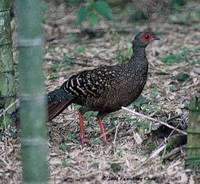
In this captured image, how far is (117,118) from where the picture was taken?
6914 mm

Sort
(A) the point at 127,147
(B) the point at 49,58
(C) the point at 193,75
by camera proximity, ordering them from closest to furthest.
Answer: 1. (A) the point at 127,147
2. (C) the point at 193,75
3. (B) the point at 49,58

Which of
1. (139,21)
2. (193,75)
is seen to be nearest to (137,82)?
(193,75)

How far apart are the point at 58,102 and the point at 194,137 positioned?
160cm

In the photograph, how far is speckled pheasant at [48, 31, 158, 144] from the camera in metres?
6.30

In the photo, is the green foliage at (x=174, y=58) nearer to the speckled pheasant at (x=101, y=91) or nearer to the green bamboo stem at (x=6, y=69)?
the speckled pheasant at (x=101, y=91)

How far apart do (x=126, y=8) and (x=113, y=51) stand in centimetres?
297

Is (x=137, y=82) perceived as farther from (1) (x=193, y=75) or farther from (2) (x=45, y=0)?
(2) (x=45, y=0)

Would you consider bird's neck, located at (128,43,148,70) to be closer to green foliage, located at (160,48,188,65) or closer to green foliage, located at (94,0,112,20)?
green foliage, located at (94,0,112,20)

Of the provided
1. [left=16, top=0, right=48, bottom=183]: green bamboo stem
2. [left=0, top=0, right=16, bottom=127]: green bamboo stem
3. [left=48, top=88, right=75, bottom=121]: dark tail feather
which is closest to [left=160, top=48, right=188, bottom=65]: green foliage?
[left=48, top=88, right=75, bottom=121]: dark tail feather

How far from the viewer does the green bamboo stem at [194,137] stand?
5105 mm

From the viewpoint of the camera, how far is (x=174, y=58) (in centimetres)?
935

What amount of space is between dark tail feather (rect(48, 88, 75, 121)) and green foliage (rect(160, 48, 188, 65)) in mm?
3094

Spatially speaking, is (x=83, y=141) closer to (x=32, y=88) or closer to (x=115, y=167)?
(x=115, y=167)

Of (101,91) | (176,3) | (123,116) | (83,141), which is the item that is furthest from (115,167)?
(176,3)
